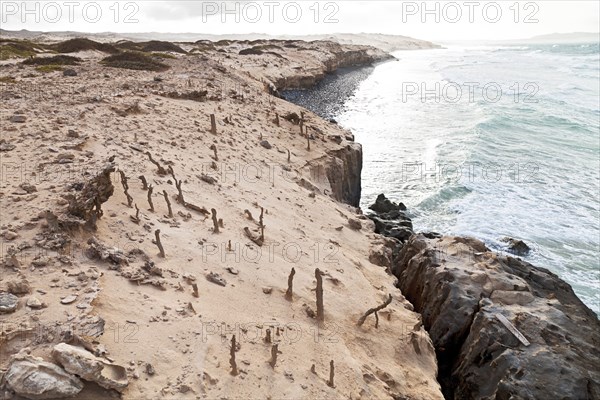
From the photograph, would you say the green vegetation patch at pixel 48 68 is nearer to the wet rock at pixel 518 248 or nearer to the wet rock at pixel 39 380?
the wet rock at pixel 39 380

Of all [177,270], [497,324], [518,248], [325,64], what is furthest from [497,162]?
[325,64]

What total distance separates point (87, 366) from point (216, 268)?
13.0 ft

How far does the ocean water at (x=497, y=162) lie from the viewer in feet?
61.6

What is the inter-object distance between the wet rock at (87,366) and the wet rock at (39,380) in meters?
0.09

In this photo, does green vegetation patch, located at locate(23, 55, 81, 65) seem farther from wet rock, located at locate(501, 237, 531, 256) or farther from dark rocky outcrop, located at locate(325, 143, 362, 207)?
wet rock, located at locate(501, 237, 531, 256)

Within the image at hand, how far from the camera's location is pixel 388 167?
87.7ft

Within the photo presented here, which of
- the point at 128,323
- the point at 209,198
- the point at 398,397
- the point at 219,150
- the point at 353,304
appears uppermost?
the point at 219,150

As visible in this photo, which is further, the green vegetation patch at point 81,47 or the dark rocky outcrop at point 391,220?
the green vegetation patch at point 81,47

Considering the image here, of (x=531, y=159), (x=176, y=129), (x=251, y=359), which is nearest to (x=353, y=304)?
(x=251, y=359)

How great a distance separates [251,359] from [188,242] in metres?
3.47

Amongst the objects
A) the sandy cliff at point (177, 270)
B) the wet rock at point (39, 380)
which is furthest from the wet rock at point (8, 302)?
the wet rock at point (39, 380)

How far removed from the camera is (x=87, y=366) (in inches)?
211

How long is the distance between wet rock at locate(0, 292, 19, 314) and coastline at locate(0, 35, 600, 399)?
0.10 m

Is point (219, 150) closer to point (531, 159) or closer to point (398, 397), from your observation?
point (398, 397)
